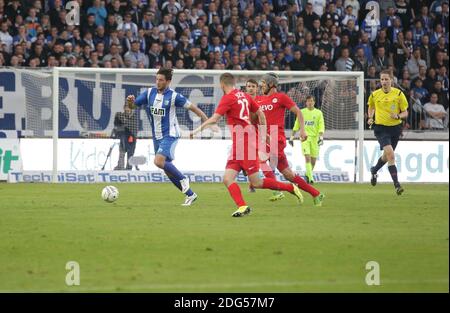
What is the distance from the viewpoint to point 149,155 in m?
25.4

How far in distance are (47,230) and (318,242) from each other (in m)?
3.69

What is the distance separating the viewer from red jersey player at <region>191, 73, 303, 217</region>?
47.5ft

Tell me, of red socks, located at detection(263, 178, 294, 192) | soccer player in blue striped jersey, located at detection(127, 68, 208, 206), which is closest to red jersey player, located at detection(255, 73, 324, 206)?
red socks, located at detection(263, 178, 294, 192)

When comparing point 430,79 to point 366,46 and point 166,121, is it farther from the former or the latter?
point 166,121

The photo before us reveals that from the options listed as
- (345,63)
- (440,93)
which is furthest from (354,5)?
(440,93)

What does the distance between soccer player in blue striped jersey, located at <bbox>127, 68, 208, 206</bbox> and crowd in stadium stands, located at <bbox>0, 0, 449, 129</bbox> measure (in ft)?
32.1

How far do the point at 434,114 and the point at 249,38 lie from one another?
5.82 metres

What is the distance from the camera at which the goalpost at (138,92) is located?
25.3 meters

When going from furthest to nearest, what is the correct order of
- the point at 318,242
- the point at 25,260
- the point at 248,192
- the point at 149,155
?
1. the point at 149,155
2. the point at 248,192
3. the point at 318,242
4. the point at 25,260

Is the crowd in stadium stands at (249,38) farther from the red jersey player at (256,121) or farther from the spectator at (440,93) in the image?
the red jersey player at (256,121)

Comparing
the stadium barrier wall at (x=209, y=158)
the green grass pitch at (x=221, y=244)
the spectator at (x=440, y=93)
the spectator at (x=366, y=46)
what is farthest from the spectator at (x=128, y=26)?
the green grass pitch at (x=221, y=244)

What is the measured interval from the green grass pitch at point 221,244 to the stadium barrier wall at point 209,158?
21.0 ft

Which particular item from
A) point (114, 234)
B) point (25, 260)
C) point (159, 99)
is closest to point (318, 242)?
point (114, 234)

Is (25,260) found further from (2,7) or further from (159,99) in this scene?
(2,7)
